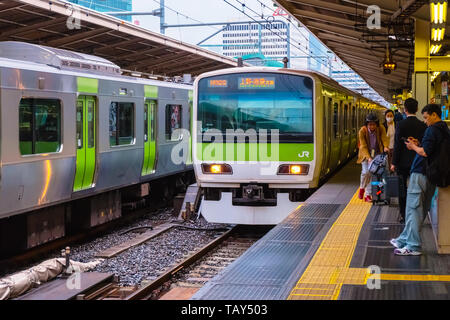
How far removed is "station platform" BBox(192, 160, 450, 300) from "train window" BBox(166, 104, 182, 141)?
21.5 ft

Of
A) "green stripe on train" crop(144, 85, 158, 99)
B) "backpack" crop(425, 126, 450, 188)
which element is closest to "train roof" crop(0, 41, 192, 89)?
"green stripe on train" crop(144, 85, 158, 99)

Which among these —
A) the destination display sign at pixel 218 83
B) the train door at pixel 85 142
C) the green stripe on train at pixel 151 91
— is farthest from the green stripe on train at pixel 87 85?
the green stripe on train at pixel 151 91

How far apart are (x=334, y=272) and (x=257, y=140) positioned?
4883mm

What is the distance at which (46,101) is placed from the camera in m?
9.72

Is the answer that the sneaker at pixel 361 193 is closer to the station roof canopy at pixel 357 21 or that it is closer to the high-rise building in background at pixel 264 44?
the station roof canopy at pixel 357 21

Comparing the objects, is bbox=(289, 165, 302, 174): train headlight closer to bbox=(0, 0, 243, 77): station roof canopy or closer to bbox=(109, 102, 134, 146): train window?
bbox=(109, 102, 134, 146): train window

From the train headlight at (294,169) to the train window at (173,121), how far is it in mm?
4887

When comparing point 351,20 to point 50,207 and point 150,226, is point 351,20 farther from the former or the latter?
point 50,207

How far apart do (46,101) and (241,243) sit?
12.2ft

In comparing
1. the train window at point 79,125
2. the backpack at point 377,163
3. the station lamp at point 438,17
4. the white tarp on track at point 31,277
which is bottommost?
the white tarp on track at point 31,277

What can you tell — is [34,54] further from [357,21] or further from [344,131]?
[344,131]

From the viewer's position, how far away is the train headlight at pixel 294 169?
35.0 feet

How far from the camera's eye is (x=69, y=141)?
33.8ft

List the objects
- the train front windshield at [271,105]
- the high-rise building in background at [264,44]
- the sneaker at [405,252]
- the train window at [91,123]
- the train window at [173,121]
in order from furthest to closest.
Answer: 1. the high-rise building in background at [264,44]
2. the train window at [173,121]
3. the train window at [91,123]
4. the train front windshield at [271,105]
5. the sneaker at [405,252]
